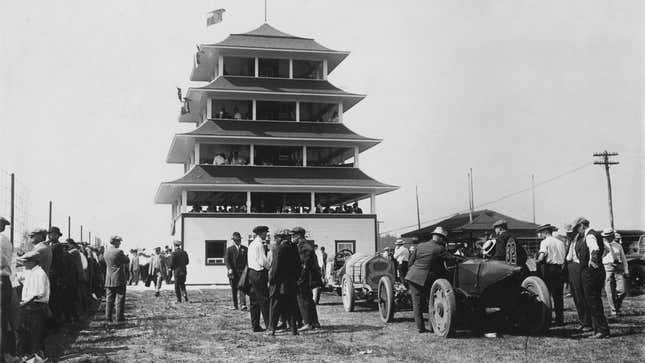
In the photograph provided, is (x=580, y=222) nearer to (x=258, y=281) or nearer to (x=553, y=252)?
(x=553, y=252)

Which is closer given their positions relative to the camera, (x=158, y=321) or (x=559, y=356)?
(x=559, y=356)

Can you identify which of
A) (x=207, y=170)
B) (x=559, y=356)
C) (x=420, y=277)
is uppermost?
(x=207, y=170)

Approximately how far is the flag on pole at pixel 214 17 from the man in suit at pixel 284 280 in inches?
1137

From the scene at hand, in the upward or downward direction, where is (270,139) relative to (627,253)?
upward

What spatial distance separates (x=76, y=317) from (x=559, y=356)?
9.89 m

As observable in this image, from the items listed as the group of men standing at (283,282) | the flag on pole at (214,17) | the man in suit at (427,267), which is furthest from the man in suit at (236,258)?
the flag on pole at (214,17)

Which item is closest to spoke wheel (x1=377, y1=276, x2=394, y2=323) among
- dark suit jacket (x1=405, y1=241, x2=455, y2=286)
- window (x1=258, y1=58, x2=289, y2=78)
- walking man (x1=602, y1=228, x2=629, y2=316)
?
dark suit jacket (x1=405, y1=241, x2=455, y2=286)

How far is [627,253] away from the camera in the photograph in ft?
68.6

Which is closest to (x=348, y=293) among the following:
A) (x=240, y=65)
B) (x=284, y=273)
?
(x=284, y=273)

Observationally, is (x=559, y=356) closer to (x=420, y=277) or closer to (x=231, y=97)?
(x=420, y=277)

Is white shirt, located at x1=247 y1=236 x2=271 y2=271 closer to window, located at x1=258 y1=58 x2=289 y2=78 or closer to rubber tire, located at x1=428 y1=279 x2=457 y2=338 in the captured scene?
rubber tire, located at x1=428 y1=279 x2=457 y2=338

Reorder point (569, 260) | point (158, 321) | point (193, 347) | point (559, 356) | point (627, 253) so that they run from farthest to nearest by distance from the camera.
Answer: point (627, 253)
point (158, 321)
point (569, 260)
point (193, 347)
point (559, 356)

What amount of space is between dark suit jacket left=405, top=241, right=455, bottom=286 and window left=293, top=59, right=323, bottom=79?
30958mm

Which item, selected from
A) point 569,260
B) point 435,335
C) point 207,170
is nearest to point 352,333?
point 435,335
